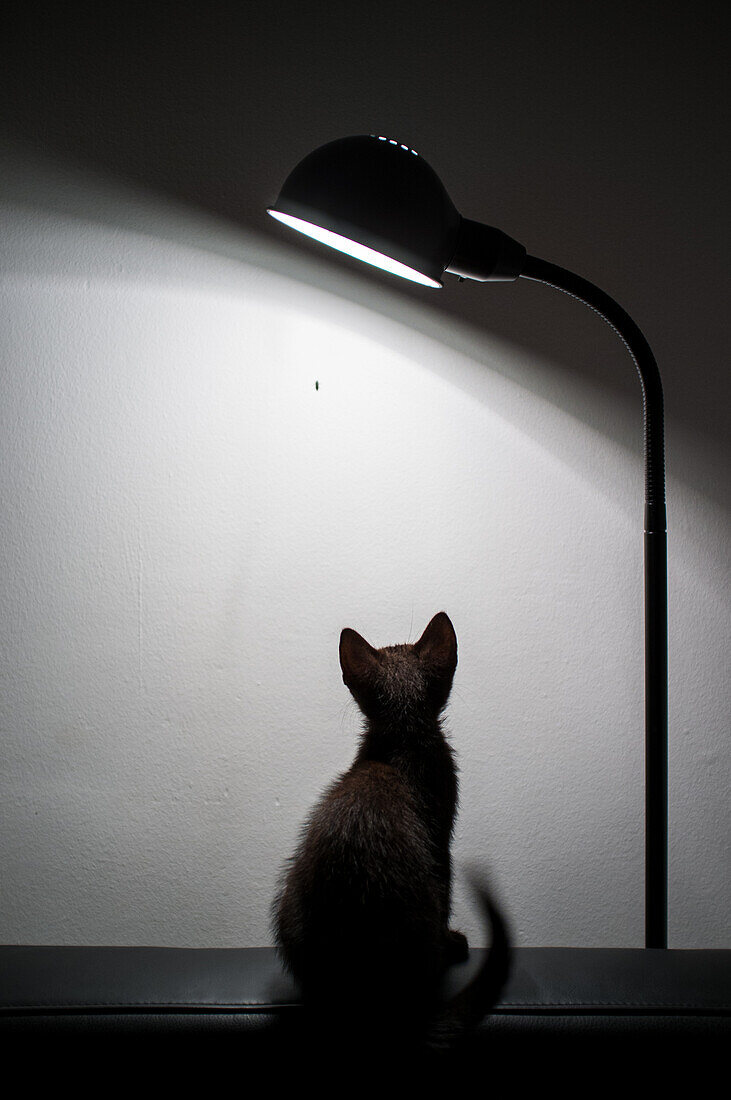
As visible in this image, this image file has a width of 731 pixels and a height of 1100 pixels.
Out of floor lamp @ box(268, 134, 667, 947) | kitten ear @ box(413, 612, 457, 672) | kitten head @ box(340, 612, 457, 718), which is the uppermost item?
floor lamp @ box(268, 134, 667, 947)

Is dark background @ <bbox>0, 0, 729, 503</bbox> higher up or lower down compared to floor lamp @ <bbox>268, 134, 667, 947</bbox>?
higher up

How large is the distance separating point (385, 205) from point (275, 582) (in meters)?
0.56

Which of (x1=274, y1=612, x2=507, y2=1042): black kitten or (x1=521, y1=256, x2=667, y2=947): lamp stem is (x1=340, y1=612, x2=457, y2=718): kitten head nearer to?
(x1=274, y1=612, x2=507, y2=1042): black kitten

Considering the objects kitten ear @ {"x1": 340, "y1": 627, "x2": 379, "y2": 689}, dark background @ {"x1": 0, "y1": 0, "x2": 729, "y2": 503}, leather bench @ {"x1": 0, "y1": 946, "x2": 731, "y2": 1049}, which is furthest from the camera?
dark background @ {"x1": 0, "y1": 0, "x2": 729, "y2": 503}

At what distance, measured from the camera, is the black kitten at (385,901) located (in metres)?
0.50

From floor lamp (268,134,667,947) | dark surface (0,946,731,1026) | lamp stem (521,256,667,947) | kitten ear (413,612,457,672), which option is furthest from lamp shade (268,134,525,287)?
dark surface (0,946,731,1026)

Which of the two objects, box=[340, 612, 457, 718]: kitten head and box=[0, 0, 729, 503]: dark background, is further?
box=[0, 0, 729, 503]: dark background

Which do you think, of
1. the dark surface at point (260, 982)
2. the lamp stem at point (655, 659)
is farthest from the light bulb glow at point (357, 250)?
the dark surface at point (260, 982)

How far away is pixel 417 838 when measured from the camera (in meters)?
0.55

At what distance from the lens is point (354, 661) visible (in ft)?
2.07

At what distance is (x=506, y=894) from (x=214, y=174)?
3.82 feet

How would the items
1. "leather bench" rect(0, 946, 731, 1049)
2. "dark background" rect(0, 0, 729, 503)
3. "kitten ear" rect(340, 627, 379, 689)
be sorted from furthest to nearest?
"dark background" rect(0, 0, 729, 503), "kitten ear" rect(340, 627, 379, 689), "leather bench" rect(0, 946, 731, 1049)

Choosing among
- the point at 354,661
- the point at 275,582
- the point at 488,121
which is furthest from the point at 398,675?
the point at 488,121

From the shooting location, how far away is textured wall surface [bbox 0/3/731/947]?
92 centimetres
